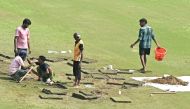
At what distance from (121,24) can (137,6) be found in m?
7.29

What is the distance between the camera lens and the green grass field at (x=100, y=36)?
16047 millimetres

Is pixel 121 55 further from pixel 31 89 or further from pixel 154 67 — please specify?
pixel 31 89

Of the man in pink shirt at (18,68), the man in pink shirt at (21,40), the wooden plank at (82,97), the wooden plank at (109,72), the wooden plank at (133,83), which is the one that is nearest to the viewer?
the wooden plank at (82,97)

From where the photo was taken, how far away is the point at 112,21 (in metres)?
33.0

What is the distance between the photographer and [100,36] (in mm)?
28484

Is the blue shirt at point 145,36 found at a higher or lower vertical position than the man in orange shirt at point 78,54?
higher

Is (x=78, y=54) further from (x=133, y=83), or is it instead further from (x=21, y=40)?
(x=133, y=83)

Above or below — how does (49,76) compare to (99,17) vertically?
below

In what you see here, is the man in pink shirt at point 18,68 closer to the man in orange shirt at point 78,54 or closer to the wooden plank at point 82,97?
the man in orange shirt at point 78,54

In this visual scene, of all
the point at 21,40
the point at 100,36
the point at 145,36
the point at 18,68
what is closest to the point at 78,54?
the point at 18,68

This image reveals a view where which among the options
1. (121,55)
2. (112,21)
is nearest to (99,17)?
(112,21)

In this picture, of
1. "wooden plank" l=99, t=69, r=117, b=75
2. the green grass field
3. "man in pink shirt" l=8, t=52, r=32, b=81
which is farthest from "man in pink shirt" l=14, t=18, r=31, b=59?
"wooden plank" l=99, t=69, r=117, b=75

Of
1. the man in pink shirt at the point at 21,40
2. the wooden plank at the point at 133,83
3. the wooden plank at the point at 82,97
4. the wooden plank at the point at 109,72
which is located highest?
the man in pink shirt at the point at 21,40

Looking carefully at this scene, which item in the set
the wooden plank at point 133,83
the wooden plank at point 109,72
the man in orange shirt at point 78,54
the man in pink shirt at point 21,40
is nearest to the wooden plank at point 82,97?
the man in orange shirt at point 78,54
